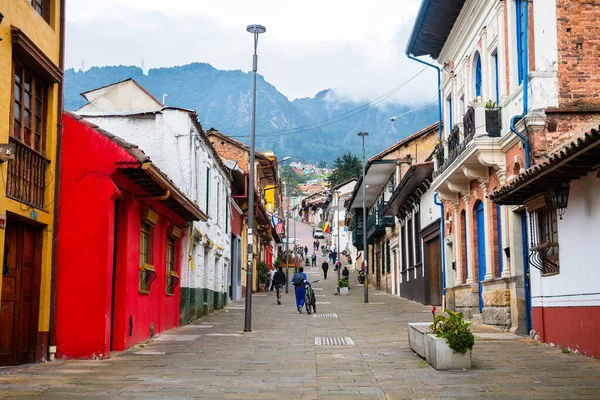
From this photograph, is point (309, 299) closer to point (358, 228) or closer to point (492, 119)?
point (492, 119)

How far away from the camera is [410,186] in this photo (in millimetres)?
30031

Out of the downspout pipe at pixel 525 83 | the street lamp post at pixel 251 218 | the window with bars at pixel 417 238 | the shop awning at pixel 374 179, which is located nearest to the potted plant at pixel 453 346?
the downspout pipe at pixel 525 83

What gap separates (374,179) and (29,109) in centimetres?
3144

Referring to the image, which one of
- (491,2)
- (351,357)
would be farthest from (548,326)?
(491,2)

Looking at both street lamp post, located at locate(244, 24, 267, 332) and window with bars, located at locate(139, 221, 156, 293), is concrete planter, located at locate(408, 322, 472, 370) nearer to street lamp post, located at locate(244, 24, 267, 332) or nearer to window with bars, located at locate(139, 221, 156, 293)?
window with bars, located at locate(139, 221, 156, 293)

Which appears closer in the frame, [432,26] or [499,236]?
[499,236]

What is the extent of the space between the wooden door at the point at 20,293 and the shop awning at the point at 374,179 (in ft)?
87.5

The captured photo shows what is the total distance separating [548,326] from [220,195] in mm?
15632

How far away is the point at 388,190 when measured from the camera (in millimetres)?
41312

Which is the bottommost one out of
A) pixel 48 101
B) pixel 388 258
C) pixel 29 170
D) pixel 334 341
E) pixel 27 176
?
pixel 334 341

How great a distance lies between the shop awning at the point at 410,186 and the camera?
26.9m

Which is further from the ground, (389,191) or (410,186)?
(389,191)

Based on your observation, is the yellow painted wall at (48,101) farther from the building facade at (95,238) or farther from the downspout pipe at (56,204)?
the building facade at (95,238)

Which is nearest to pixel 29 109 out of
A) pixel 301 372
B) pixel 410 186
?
pixel 301 372
